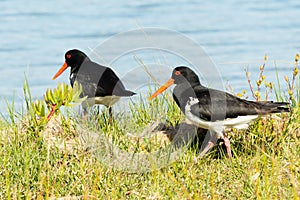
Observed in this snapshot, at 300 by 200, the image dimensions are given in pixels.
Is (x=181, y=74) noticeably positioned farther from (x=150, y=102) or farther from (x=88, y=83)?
(x=88, y=83)

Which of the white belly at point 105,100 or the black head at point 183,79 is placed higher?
the black head at point 183,79

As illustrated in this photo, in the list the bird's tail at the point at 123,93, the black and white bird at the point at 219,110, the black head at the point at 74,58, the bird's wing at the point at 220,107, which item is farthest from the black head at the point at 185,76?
the black head at the point at 74,58

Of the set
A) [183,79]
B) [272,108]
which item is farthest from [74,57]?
[272,108]

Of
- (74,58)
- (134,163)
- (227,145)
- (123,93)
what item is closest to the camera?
(134,163)

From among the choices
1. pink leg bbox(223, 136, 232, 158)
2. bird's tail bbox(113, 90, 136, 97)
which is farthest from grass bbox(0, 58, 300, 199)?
bird's tail bbox(113, 90, 136, 97)

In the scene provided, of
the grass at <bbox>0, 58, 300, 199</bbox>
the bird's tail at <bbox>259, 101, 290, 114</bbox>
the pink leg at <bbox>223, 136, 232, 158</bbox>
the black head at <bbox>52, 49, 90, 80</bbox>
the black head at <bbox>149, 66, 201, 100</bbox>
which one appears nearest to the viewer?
the grass at <bbox>0, 58, 300, 199</bbox>

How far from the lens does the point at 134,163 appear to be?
5836 mm

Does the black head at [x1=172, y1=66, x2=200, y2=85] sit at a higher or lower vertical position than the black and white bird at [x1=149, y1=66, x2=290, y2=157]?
higher

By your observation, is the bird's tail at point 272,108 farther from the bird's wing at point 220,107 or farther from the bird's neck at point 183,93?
the bird's neck at point 183,93

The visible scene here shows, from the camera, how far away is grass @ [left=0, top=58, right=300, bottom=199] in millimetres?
5270

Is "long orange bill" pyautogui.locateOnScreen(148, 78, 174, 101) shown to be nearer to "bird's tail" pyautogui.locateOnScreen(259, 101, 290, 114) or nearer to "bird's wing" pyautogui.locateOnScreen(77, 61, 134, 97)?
"bird's wing" pyautogui.locateOnScreen(77, 61, 134, 97)

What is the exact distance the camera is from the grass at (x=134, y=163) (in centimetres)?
527

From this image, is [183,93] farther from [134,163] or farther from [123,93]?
[134,163]

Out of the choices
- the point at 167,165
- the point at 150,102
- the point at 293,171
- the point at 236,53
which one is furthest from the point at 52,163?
the point at 236,53
